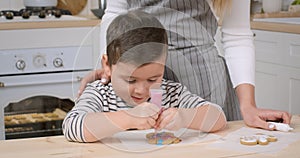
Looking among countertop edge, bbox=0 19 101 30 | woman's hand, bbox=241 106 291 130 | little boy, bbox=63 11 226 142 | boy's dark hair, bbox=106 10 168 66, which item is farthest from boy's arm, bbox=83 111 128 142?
countertop edge, bbox=0 19 101 30

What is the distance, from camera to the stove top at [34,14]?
2719 millimetres

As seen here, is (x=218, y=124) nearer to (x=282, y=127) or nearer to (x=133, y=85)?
(x=282, y=127)

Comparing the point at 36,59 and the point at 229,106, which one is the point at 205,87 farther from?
the point at 36,59

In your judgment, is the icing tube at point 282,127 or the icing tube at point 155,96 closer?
the icing tube at point 155,96

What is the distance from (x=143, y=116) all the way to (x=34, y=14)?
1.97m

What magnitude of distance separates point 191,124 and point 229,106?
1.11ft

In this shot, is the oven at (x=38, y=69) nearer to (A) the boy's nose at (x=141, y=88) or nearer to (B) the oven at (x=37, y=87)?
(B) the oven at (x=37, y=87)

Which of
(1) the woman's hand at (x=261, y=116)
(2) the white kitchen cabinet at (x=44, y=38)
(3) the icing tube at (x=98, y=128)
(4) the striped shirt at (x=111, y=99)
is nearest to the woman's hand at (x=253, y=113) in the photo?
(1) the woman's hand at (x=261, y=116)

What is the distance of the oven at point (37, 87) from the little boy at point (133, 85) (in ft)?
4.97

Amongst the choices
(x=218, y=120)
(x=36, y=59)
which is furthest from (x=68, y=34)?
(x=218, y=120)

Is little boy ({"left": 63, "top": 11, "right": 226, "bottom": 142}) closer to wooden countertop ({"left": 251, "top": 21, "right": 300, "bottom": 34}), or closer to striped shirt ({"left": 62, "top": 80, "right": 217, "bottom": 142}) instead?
striped shirt ({"left": 62, "top": 80, "right": 217, "bottom": 142})

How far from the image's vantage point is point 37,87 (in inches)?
106

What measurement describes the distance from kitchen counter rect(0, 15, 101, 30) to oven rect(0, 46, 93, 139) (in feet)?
0.36

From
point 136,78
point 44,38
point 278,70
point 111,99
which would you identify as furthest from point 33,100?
point 136,78
